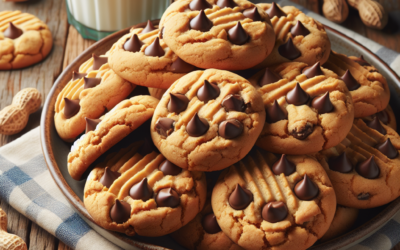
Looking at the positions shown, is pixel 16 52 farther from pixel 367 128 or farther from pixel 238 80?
pixel 367 128

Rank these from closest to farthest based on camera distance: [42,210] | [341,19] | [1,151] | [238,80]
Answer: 1. [238,80]
2. [42,210]
3. [1,151]
4. [341,19]

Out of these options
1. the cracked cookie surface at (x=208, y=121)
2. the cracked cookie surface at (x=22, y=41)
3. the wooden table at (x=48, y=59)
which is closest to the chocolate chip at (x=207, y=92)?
the cracked cookie surface at (x=208, y=121)

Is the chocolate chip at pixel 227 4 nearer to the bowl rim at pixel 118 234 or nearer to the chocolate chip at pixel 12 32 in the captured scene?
the bowl rim at pixel 118 234

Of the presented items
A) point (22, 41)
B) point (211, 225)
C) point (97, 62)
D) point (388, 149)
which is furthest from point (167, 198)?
point (22, 41)

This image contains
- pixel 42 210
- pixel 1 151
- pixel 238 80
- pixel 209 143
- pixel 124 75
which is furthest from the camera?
pixel 1 151

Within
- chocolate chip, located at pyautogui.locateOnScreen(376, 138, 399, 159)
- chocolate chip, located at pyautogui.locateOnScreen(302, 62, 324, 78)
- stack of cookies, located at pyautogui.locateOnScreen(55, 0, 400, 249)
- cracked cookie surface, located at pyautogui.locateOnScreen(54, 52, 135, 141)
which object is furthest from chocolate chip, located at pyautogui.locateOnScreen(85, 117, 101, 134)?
chocolate chip, located at pyautogui.locateOnScreen(376, 138, 399, 159)

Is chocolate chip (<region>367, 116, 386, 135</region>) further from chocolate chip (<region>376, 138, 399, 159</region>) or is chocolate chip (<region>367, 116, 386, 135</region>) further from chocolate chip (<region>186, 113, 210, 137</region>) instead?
chocolate chip (<region>186, 113, 210, 137</region>)

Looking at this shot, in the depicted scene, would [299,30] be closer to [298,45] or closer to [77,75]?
[298,45]

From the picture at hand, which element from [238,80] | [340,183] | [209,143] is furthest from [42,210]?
[340,183]
